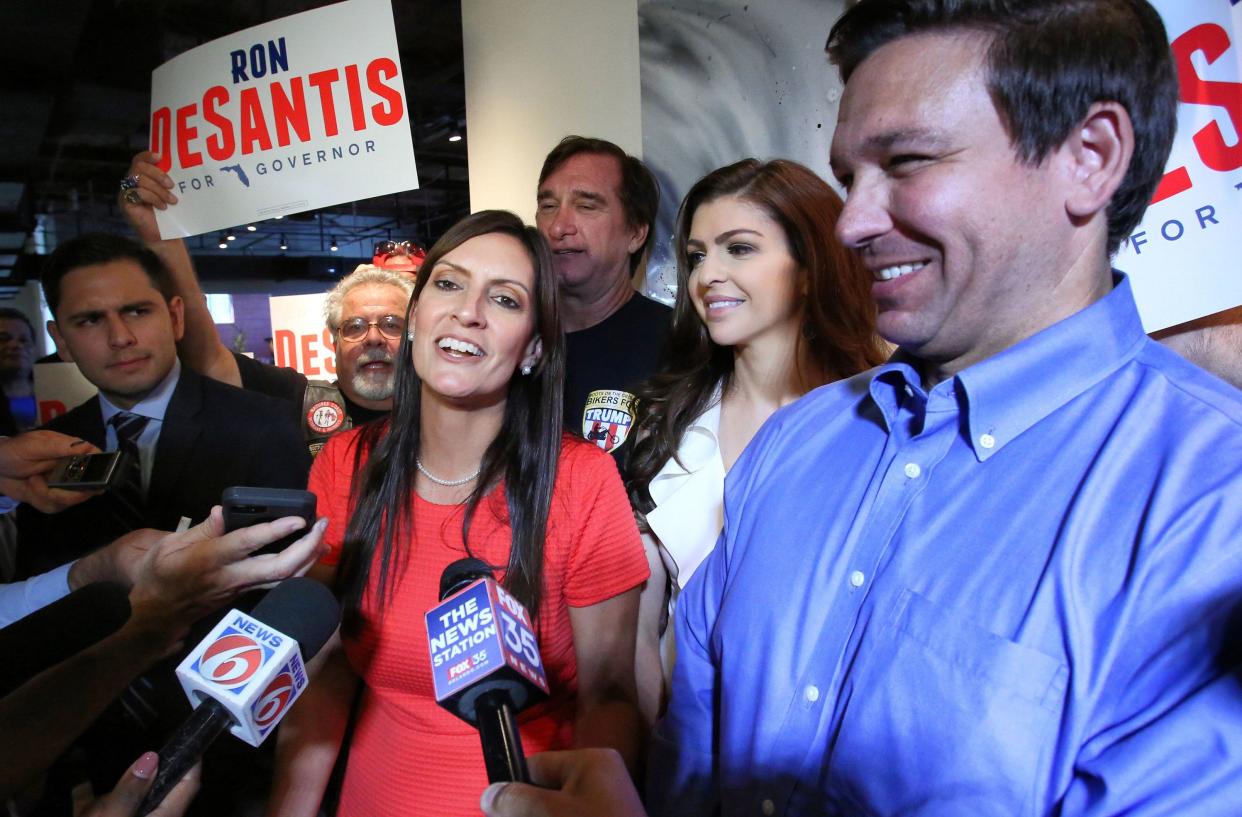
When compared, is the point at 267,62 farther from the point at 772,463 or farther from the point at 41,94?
the point at 772,463

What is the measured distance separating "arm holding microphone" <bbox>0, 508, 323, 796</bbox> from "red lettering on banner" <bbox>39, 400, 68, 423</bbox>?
71cm

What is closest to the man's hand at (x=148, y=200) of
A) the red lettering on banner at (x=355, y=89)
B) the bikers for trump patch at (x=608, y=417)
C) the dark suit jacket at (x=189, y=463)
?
the dark suit jacket at (x=189, y=463)

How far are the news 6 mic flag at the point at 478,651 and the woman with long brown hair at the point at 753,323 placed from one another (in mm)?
1010

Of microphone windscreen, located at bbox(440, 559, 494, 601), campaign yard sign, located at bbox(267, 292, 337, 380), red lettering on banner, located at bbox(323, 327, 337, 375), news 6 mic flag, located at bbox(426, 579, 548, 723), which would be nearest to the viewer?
news 6 mic flag, located at bbox(426, 579, 548, 723)

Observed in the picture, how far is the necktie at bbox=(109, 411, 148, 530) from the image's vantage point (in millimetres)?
1833

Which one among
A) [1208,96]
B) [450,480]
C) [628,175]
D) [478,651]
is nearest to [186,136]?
[450,480]

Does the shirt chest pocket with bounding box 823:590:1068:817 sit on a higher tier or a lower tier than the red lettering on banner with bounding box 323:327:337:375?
lower

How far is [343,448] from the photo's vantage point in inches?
74.5

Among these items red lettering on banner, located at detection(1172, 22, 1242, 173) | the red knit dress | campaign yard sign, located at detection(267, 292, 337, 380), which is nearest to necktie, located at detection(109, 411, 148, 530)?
the red knit dress

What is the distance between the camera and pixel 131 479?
6.09 ft

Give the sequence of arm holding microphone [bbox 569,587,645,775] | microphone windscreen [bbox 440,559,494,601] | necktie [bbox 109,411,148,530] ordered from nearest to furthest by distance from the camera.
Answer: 1. microphone windscreen [bbox 440,559,494,601]
2. arm holding microphone [bbox 569,587,645,775]
3. necktie [bbox 109,411,148,530]

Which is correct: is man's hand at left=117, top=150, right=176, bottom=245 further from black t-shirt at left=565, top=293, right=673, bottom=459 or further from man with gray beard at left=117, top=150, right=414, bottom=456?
black t-shirt at left=565, top=293, right=673, bottom=459

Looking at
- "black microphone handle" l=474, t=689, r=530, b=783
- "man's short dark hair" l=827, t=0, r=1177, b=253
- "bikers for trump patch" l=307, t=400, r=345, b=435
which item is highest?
"man's short dark hair" l=827, t=0, r=1177, b=253

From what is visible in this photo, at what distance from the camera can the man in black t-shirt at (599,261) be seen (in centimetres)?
245
